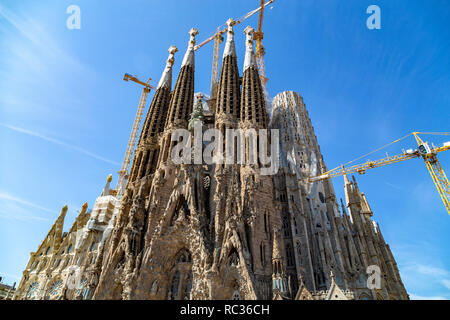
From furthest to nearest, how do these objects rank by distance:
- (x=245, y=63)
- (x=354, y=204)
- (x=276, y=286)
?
(x=245, y=63) < (x=354, y=204) < (x=276, y=286)

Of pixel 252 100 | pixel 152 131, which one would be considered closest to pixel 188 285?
pixel 152 131

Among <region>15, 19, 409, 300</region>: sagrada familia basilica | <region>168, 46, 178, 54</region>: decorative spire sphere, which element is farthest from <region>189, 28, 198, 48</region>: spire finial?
<region>15, 19, 409, 300</region>: sagrada familia basilica

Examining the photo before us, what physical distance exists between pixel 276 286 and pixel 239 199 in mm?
7784

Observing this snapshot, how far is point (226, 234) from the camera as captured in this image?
22469mm

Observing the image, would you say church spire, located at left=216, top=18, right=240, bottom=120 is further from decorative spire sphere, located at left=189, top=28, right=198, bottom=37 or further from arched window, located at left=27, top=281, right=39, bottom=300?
arched window, located at left=27, top=281, right=39, bottom=300

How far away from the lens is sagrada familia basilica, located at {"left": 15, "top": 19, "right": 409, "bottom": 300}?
21.6 m

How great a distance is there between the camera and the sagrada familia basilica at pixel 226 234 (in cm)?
2158

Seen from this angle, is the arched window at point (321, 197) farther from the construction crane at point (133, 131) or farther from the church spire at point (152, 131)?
the construction crane at point (133, 131)

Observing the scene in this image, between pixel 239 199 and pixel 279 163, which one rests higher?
pixel 279 163

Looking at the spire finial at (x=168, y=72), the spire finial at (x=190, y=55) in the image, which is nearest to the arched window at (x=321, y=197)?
the spire finial at (x=190, y=55)

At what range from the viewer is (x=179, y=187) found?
1072 inches

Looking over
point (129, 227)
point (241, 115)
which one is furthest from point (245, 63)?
point (129, 227)
